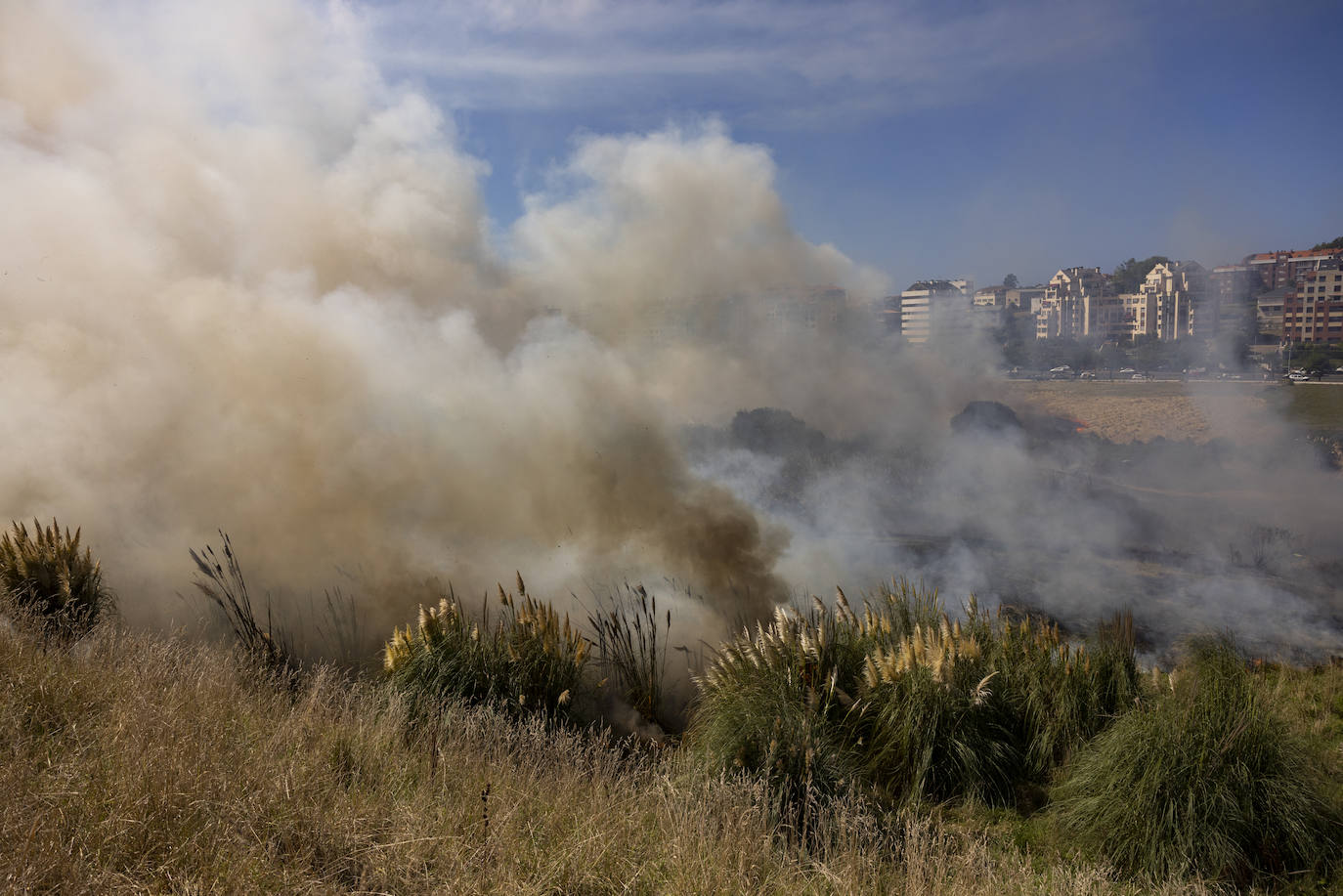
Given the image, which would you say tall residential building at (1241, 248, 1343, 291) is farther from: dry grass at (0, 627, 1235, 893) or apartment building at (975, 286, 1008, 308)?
dry grass at (0, 627, 1235, 893)

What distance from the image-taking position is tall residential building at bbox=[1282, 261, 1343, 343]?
21859 mm

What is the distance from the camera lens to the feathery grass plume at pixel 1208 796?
4.31m

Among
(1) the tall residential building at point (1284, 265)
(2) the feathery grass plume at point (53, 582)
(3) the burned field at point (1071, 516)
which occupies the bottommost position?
(3) the burned field at point (1071, 516)

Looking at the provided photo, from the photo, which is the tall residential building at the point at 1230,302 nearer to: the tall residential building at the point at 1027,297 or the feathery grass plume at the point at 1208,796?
the tall residential building at the point at 1027,297

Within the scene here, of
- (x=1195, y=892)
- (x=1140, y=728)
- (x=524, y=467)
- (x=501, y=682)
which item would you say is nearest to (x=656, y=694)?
(x=501, y=682)

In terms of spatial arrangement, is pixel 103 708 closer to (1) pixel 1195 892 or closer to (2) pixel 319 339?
(1) pixel 1195 892

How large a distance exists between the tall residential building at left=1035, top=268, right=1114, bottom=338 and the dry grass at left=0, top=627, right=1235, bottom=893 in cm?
2849

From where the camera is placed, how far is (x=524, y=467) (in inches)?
460

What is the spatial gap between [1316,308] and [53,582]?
27879 mm

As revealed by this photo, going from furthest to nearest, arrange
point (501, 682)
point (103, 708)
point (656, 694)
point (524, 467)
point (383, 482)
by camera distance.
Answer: point (524, 467) < point (383, 482) < point (656, 694) < point (501, 682) < point (103, 708)

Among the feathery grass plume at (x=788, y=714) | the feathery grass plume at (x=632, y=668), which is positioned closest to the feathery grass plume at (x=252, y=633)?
the feathery grass plume at (x=632, y=668)

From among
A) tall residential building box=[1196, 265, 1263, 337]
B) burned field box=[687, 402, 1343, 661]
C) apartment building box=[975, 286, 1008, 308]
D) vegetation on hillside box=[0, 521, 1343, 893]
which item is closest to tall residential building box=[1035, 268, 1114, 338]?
apartment building box=[975, 286, 1008, 308]

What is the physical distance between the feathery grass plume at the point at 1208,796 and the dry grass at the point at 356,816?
37 centimetres

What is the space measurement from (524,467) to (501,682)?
5.88 m
